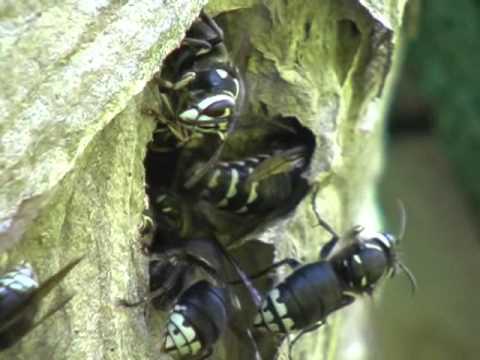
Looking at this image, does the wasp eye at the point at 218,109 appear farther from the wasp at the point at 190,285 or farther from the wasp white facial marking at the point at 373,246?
the wasp white facial marking at the point at 373,246

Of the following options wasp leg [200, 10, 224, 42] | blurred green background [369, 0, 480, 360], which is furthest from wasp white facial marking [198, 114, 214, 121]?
blurred green background [369, 0, 480, 360]

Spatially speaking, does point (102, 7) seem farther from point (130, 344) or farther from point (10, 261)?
point (130, 344)

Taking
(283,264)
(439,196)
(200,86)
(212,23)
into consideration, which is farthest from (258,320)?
A: (439,196)

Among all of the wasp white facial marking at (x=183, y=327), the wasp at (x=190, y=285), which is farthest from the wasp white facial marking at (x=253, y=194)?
the wasp white facial marking at (x=183, y=327)

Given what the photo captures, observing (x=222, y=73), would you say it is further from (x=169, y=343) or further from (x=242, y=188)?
(x=169, y=343)

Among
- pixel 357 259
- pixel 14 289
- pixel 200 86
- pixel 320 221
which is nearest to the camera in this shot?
→ pixel 14 289

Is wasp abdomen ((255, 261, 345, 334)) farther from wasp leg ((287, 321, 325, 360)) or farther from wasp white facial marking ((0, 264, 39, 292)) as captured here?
wasp white facial marking ((0, 264, 39, 292))
